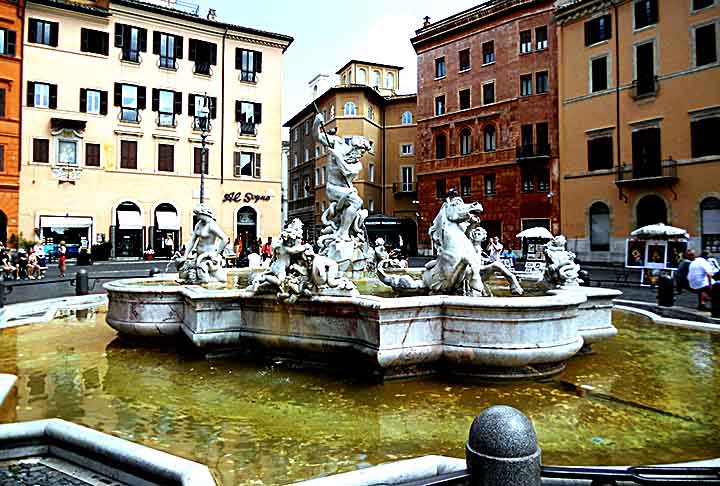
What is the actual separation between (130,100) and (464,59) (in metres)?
24.0

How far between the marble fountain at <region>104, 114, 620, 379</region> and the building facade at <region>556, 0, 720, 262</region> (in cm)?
2478

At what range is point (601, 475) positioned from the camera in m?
2.51

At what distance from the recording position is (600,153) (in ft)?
104

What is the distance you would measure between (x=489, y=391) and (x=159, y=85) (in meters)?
36.1

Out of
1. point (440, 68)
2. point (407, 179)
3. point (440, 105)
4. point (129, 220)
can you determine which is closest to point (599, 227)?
point (440, 105)

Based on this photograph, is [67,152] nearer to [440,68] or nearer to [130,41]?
[130,41]

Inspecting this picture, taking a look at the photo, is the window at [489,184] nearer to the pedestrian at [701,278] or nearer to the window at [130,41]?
the window at [130,41]

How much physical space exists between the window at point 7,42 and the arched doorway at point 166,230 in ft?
40.1

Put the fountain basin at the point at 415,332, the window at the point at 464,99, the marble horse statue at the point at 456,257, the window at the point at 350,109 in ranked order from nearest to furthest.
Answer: the fountain basin at the point at 415,332
the marble horse statue at the point at 456,257
the window at the point at 464,99
the window at the point at 350,109

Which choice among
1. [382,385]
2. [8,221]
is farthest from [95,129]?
[382,385]

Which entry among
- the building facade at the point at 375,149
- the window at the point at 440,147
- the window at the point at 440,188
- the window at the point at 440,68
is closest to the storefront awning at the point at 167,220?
the building facade at the point at 375,149

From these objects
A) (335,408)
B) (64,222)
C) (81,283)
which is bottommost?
(335,408)

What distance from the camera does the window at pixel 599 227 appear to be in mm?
31578

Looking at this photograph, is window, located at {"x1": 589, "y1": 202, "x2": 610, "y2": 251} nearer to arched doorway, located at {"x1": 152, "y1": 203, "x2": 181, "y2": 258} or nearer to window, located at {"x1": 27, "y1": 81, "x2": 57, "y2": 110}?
arched doorway, located at {"x1": 152, "y1": 203, "x2": 181, "y2": 258}
